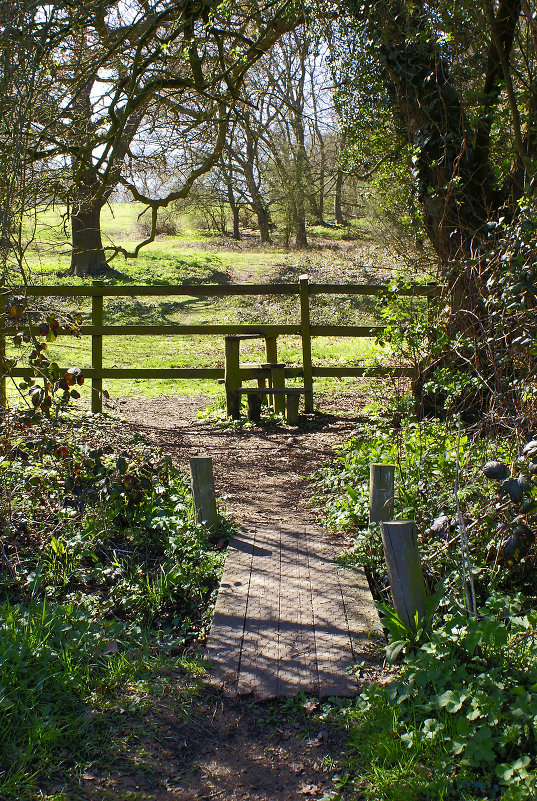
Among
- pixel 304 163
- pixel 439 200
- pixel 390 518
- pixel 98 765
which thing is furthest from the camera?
pixel 304 163

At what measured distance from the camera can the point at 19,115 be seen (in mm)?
4914

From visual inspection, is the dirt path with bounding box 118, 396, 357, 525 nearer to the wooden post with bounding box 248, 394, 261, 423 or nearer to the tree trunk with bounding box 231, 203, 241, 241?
the wooden post with bounding box 248, 394, 261, 423

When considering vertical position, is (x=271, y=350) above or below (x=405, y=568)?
above

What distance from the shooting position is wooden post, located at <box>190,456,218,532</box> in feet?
16.5

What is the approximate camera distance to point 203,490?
5.06 metres

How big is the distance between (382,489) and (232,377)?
4.41 m

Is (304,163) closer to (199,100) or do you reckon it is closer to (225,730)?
(199,100)

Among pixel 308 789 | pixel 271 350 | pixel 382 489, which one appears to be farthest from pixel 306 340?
pixel 308 789

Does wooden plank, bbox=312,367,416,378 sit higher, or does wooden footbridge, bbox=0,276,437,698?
wooden plank, bbox=312,367,416,378

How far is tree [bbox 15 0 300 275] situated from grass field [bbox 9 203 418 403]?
0.80 metres

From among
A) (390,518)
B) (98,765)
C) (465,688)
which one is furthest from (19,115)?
(465,688)

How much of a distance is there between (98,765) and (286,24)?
25.6ft

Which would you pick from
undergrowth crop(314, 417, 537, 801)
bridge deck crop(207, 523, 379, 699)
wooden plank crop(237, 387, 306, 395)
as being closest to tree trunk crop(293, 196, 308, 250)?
wooden plank crop(237, 387, 306, 395)

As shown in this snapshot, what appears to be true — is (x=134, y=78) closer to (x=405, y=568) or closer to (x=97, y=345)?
(x=97, y=345)
